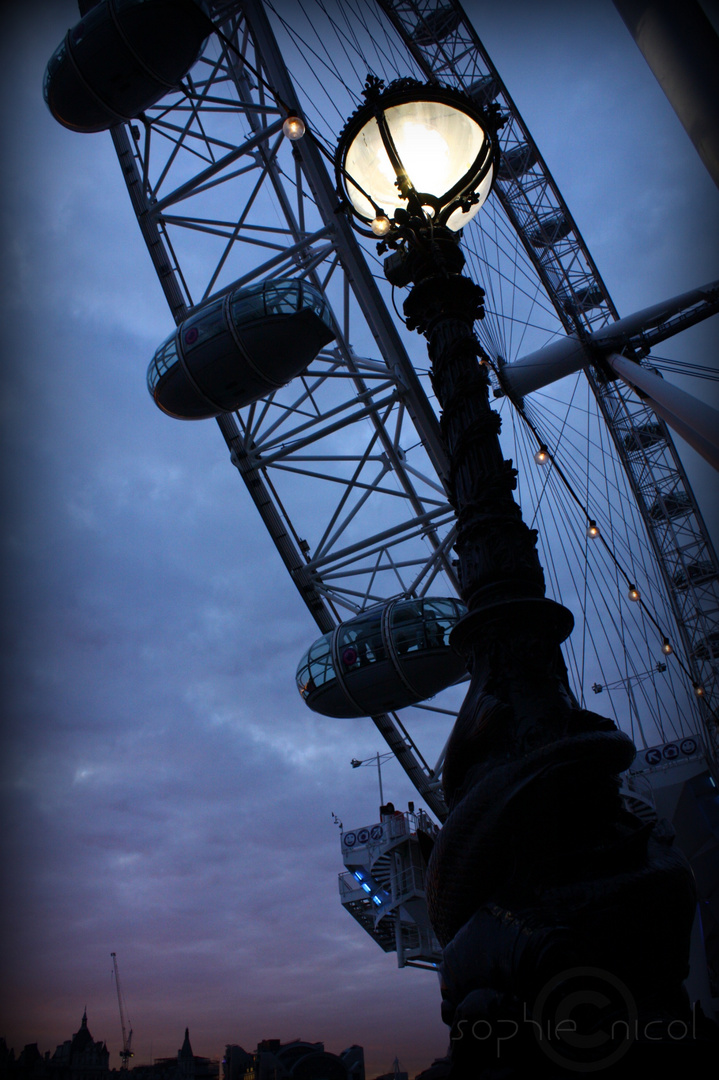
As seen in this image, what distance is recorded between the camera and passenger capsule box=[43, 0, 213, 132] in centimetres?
1173

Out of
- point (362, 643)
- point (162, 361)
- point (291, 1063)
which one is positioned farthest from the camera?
point (291, 1063)

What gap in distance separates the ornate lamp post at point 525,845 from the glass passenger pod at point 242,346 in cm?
920

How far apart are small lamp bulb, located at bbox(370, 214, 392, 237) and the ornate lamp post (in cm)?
10

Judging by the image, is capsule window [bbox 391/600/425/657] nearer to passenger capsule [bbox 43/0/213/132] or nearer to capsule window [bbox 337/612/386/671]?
capsule window [bbox 337/612/386/671]

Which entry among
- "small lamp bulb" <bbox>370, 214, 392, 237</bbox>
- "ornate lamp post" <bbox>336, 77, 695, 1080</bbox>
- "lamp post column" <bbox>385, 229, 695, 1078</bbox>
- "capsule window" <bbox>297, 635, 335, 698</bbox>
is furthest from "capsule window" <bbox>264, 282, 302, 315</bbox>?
"lamp post column" <bbox>385, 229, 695, 1078</bbox>

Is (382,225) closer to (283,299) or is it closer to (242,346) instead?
(242,346)

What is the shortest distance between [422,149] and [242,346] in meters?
9.14

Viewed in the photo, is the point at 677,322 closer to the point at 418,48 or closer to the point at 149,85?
the point at 149,85

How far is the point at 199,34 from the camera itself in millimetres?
12219

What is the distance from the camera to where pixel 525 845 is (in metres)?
2.13

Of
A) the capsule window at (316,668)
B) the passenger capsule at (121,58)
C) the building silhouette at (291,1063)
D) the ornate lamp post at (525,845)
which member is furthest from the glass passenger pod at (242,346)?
the building silhouette at (291,1063)

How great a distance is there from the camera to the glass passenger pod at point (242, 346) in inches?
475

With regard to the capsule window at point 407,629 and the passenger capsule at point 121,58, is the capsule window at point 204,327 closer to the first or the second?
the passenger capsule at point 121,58

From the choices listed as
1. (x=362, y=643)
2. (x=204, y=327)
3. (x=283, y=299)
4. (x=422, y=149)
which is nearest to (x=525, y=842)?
(x=422, y=149)
